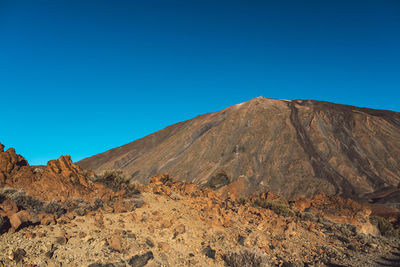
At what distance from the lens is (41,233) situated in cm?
529

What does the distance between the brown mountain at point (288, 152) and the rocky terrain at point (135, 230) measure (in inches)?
729

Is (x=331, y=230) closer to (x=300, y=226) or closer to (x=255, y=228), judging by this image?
(x=300, y=226)

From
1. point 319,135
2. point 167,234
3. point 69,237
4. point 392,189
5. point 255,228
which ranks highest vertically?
point 319,135

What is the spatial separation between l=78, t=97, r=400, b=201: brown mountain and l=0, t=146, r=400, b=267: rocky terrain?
18521mm

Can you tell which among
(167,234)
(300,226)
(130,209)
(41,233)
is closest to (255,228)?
(300,226)

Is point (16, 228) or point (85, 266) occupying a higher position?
point (16, 228)

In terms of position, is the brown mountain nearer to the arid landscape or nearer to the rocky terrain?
the arid landscape

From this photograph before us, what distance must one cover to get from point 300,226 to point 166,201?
5.32 metres

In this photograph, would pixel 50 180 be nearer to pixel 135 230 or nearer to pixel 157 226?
pixel 135 230

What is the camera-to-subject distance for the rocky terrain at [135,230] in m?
5.23

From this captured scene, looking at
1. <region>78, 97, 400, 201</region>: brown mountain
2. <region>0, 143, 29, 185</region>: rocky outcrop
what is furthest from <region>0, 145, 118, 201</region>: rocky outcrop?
<region>78, 97, 400, 201</region>: brown mountain

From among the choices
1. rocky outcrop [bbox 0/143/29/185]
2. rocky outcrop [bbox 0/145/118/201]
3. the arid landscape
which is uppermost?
rocky outcrop [bbox 0/143/29/185]

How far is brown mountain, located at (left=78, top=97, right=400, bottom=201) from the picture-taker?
3441 cm

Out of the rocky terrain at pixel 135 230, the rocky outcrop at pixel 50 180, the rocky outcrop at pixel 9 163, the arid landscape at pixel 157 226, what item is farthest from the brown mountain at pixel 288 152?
the rocky outcrop at pixel 9 163
